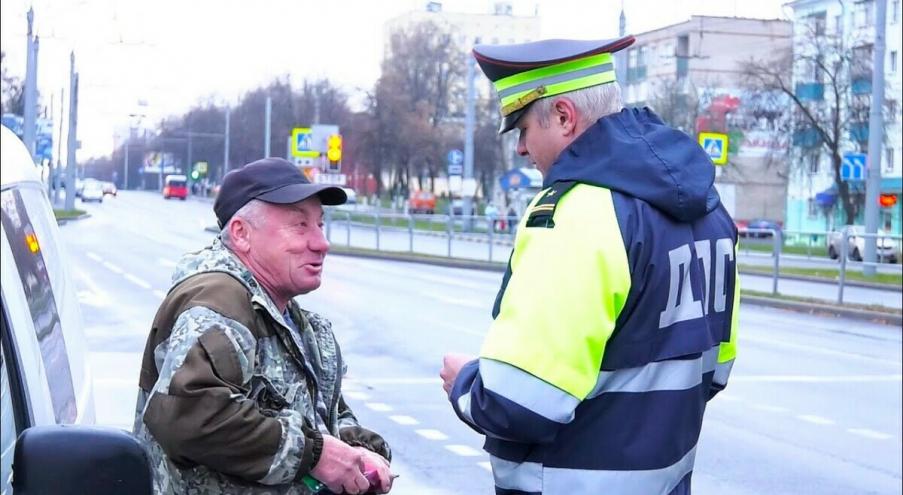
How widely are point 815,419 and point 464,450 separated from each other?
3.50 meters

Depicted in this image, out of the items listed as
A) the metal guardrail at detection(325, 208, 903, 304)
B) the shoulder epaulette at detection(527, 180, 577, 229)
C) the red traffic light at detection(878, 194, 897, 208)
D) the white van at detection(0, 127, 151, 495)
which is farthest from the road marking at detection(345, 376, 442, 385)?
the red traffic light at detection(878, 194, 897, 208)

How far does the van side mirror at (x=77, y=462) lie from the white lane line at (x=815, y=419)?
9529mm

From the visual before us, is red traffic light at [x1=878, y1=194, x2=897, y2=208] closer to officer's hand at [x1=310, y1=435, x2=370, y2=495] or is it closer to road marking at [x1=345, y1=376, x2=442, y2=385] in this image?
road marking at [x1=345, y1=376, x2=442, y2=385]

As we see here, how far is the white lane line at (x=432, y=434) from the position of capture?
9844 millimetres

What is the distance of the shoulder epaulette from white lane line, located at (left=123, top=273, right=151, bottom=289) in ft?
69.8

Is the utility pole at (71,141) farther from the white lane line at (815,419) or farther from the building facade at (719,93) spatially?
the white lane line at (815,419)

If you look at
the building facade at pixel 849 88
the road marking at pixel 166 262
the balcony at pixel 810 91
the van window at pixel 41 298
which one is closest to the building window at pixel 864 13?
the building facade at pixel 849 88

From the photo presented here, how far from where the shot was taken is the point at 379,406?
1126 cm

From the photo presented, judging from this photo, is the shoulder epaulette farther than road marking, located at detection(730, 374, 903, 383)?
No

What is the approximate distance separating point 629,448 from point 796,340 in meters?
16.4

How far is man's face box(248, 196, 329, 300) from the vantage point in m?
3.35

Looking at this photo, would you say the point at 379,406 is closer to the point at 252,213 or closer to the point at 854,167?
the point at 252,213

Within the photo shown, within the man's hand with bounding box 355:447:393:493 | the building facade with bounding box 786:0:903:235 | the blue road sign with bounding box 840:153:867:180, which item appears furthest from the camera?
the building facade with bounding box 786:0:903:235

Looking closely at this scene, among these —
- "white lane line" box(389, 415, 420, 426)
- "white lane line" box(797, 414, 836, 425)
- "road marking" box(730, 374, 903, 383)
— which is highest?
"white lane line" box(389, 415, 420, 426)
